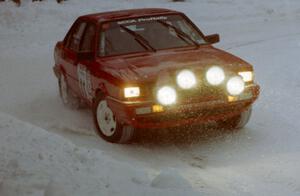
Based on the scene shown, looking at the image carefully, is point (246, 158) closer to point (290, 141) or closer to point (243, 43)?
point (290, 141)

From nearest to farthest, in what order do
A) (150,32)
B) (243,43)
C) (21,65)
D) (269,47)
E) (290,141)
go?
(290,141) < (150,32) < (21,65) < (269,47) < (243,43)

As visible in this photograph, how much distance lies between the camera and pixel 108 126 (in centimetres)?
717

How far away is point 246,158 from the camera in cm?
641

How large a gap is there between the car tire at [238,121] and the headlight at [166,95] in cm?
121

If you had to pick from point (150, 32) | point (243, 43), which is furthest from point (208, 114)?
point (243, 43)

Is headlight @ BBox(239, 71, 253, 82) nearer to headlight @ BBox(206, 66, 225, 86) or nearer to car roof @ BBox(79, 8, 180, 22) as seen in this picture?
headlight @ BBox(206, 66, 225, 86)

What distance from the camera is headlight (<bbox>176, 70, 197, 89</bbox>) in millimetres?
6602

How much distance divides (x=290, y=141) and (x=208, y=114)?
3.34 feet

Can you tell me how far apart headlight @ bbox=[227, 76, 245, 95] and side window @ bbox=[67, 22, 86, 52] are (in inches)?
104

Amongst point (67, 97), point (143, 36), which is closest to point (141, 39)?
point (143, 36)

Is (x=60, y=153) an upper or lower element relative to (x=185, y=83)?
lower

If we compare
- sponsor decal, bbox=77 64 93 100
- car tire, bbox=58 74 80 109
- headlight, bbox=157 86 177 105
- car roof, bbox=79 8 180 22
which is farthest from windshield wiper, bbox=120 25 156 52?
car tire, bbox=58 74 80 109

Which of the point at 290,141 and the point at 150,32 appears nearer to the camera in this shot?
the point at 290,141

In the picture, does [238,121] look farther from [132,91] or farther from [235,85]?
[132,91]
